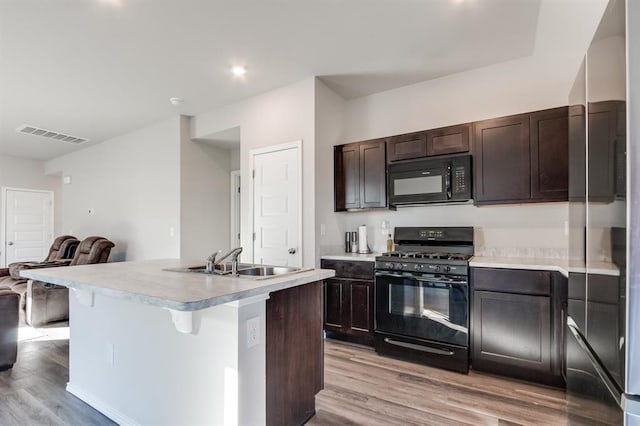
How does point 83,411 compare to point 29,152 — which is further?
point 29,152

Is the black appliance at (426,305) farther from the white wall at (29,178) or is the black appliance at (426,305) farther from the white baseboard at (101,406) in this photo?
the white wall at (29,178)

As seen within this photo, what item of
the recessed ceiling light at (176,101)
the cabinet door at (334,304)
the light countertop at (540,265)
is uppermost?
the recessed ceiling light at (176,101)

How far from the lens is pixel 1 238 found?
6.71 meters

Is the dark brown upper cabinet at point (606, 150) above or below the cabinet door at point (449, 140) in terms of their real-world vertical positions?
below

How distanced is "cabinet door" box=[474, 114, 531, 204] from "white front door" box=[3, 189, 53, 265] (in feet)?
29.2

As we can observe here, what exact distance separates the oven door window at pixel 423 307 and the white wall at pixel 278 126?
87 cm

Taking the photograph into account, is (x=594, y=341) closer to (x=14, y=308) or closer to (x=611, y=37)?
(x=611, y=37)

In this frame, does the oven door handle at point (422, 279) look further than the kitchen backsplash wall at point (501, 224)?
No

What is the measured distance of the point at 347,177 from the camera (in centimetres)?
367

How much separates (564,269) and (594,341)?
4.53 ft

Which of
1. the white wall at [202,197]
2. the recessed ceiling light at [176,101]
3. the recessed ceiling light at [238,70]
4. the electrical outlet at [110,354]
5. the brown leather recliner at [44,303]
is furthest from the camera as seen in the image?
the white wall at [202,197]

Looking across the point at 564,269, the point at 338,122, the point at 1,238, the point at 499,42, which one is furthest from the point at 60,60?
the point at 1,238

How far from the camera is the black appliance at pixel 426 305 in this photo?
8.67 ft

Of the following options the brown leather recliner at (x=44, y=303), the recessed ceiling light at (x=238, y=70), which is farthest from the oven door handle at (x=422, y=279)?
the brown leather recliner at (x=44, y=303)
